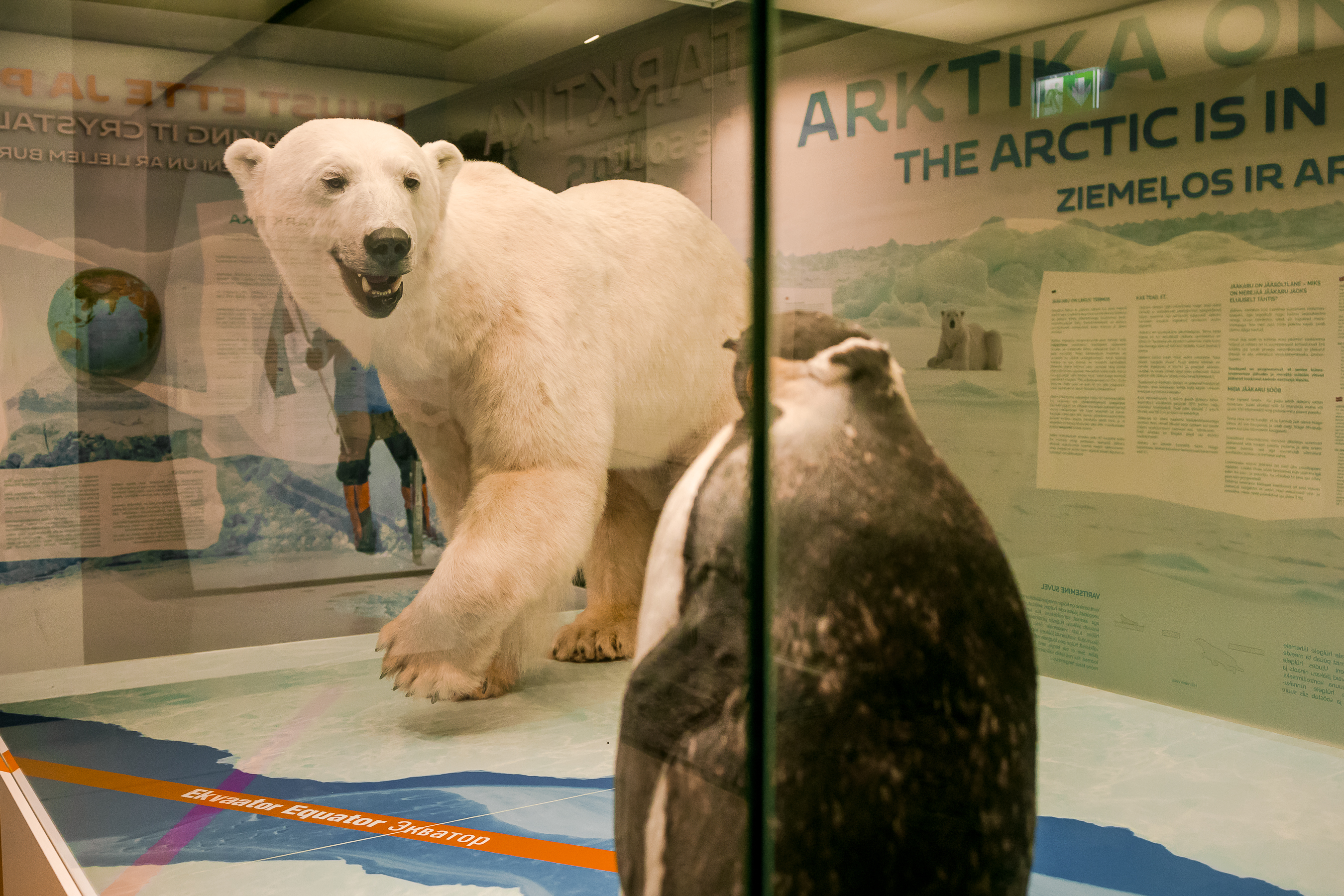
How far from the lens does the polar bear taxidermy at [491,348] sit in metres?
1.03

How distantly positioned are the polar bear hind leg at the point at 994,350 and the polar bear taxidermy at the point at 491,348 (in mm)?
461

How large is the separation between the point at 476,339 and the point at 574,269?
16 centimetres

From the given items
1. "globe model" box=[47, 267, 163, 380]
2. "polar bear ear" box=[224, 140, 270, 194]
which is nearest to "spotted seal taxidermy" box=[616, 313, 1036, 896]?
"polar bear ear" box=[224, 140, 270, 194]

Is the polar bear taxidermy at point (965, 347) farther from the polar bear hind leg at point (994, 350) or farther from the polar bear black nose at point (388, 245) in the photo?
the polar bear black nose at point (388, 245)

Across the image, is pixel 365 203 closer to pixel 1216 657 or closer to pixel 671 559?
pixel 671 559

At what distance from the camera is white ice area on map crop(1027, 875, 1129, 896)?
0.53 meters

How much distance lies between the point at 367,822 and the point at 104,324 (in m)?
0.92

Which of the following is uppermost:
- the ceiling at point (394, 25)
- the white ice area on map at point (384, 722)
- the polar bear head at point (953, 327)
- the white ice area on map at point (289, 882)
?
the ceiling at point (394, 25)

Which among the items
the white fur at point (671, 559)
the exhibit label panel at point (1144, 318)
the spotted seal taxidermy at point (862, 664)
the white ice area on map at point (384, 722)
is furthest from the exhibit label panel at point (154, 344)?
the exhibit label panel at point (1144, 318)

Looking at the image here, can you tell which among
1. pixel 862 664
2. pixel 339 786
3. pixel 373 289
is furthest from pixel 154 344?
pixel 862 664

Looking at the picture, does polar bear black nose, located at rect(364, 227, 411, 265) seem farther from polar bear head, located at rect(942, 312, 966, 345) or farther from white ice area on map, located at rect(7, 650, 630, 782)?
polar bear head, located at rect(942, 312, 966, 345)

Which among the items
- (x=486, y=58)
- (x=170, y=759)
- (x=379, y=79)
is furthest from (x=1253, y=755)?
(x=170, y=759)

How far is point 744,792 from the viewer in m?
0.66

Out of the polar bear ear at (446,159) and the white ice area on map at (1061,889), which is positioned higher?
the polar bear ear at (446,159)
